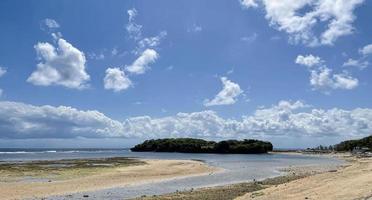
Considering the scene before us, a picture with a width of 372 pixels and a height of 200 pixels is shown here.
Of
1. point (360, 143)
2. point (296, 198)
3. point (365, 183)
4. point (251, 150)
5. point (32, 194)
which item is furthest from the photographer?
point (360, 143)

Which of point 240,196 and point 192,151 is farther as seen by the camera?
point 192,151

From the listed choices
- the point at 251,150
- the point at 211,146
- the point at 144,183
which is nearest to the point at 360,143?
the point at 251,150

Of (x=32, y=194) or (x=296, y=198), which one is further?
(x=32, y=194)

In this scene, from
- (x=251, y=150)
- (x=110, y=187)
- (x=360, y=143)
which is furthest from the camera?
(x=360, y=143)

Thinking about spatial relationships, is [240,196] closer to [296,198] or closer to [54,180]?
[296,198]

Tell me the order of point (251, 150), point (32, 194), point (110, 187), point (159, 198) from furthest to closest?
point (251, 150) → point (110, 187) → point (32, 194) → point (159, 198)

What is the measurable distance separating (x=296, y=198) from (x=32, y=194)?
60.7ft

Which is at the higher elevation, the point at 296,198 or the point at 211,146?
the point at 211,146

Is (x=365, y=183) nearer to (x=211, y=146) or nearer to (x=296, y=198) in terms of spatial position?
(x=296, y=198)

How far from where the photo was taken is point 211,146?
7677 inches

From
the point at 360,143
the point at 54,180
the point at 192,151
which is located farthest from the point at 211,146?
the point at 54,180

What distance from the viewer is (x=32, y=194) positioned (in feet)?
113

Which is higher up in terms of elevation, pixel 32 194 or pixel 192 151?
pixel 192 151

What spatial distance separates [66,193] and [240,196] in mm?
12498
